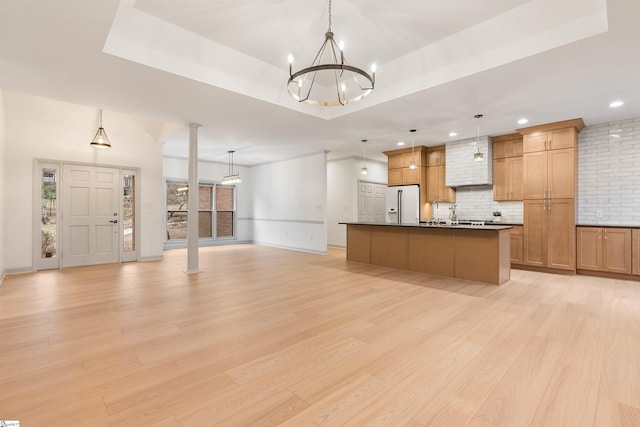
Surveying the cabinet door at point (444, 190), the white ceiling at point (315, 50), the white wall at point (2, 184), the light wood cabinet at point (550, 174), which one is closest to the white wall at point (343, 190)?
the cabinet door at point (444, 190)

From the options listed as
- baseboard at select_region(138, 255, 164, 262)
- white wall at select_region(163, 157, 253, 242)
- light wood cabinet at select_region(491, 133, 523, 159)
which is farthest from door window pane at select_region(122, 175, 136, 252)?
light wood cabinet at select_region(491, 133, 523, 159)

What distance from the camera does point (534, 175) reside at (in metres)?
5.86

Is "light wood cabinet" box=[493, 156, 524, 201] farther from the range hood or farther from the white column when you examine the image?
the white column

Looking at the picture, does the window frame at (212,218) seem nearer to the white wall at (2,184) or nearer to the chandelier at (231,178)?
the chandelier at (231,178)

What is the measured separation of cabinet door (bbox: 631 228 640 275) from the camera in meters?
4.98

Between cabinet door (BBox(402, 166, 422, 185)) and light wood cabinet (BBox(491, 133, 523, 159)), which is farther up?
light wood cabinet (BBox(491, 133, 523, 159))

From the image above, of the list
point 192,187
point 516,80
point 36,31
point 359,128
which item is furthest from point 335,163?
point 36,31

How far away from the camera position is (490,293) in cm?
428

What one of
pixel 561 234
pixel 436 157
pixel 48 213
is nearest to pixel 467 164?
pixel 436 157

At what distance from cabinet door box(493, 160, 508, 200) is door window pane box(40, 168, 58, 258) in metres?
9.42

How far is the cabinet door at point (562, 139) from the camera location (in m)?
5.46

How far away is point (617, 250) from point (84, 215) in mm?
10269

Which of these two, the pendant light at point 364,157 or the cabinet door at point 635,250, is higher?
the pendant light at point 364,157

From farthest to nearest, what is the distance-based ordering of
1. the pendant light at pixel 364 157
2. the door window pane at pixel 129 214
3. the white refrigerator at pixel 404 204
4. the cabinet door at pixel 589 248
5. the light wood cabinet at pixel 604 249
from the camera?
1. the white refrigerator at pixel 404 204
2. the pendant light at pixel 364 157
3. the door window pane at pixel 129 214
4. the cabinet door at pixel 589 248
5. the light wood cabinet at pixel 604 249
